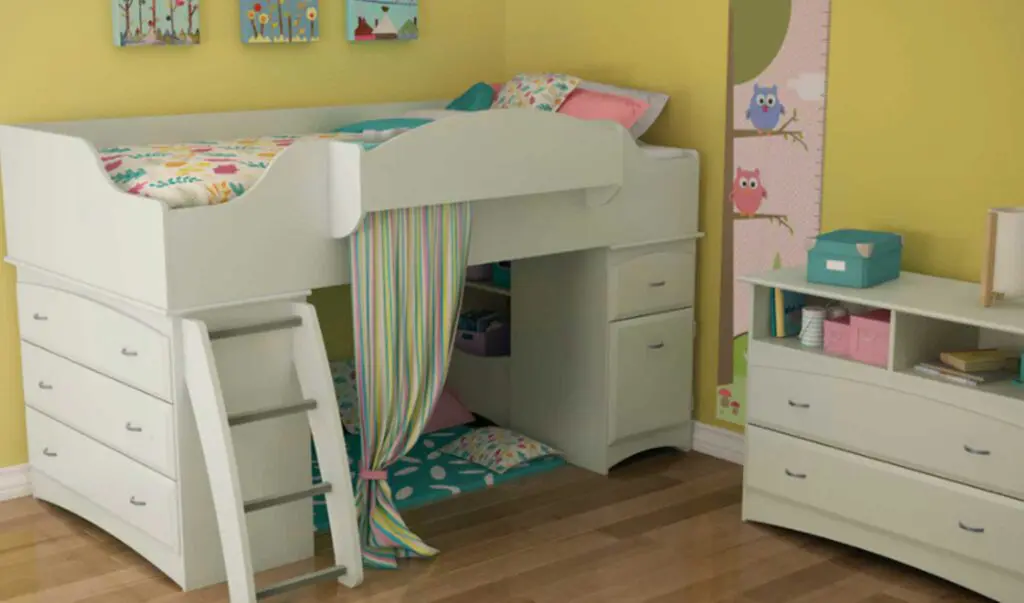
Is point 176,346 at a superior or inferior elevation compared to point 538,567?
superior

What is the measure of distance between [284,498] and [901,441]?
1.43 m

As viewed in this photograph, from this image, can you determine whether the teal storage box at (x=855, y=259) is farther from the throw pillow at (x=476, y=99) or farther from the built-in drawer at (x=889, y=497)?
the throw pillow at (x=476, y=99)

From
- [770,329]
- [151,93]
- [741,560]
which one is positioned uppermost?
[151,93]

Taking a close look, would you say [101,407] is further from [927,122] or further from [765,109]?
[927,122]

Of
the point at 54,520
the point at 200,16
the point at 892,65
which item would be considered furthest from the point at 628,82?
the point at 54,520

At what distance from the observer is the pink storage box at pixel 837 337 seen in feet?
10.7

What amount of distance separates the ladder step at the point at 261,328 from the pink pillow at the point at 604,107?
1185 millimetres

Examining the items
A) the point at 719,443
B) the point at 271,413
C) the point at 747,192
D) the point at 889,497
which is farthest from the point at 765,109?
the point at 271,413

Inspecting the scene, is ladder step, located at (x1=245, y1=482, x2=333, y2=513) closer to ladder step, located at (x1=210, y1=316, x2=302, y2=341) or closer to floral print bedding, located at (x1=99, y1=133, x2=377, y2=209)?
ladder step, located at (x1=210, y1=316, x2=302, y2=341)

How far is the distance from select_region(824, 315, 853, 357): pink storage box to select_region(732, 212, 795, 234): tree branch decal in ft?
1.68

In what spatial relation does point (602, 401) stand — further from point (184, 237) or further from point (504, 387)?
point (184, 237)

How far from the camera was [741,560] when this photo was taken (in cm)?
327

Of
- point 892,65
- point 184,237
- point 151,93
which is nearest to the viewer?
point 184,237

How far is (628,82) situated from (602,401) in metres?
1.03
